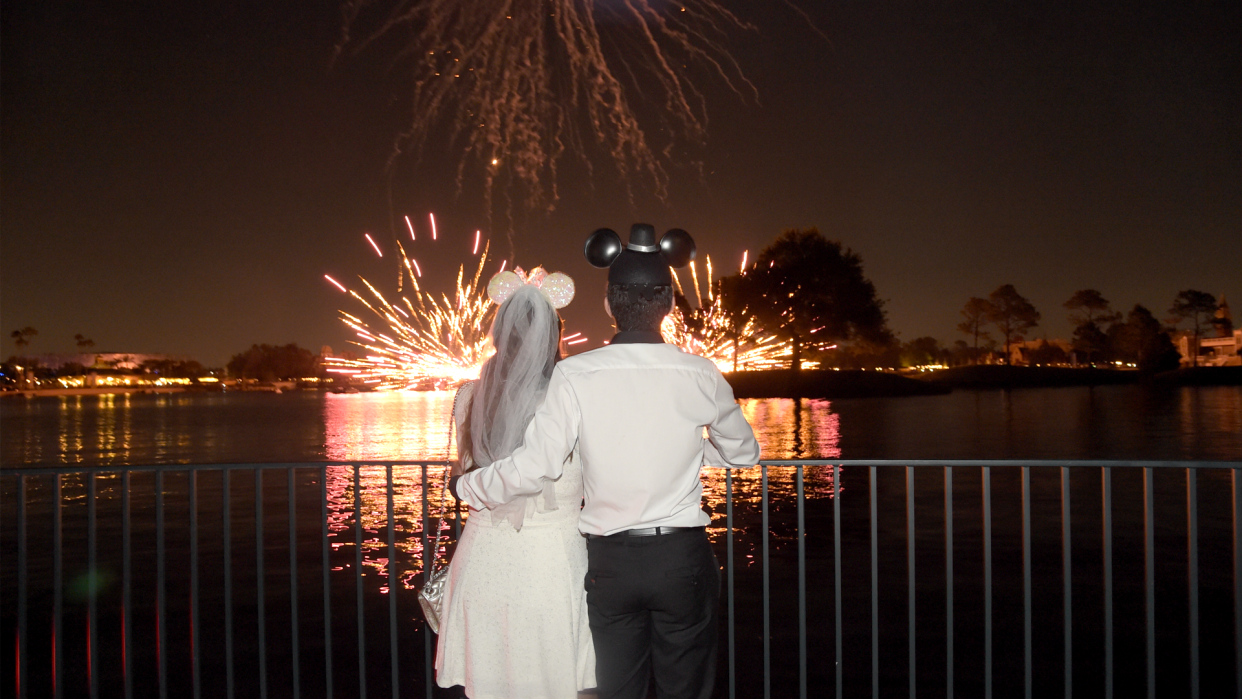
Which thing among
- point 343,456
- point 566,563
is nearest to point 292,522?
point 566,563

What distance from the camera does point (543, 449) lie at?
261 cm

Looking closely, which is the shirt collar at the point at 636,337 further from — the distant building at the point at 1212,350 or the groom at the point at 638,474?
the distant building at the point at 1212,350

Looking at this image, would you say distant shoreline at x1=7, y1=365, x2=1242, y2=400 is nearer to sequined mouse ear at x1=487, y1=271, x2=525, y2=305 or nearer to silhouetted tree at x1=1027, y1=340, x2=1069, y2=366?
silhouetted tree at x1=1027, y1=340, x2=1069, y2=366

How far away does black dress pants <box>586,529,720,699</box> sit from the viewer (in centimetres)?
265

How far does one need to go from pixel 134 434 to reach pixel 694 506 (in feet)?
105

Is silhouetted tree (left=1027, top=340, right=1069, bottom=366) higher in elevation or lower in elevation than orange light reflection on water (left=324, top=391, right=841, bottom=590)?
higher

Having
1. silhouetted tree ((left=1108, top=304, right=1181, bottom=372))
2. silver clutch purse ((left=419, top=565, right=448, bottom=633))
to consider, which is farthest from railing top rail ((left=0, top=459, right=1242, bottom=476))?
silhouetted tree ((left=1108, top=304, right=1181, bottom=372))

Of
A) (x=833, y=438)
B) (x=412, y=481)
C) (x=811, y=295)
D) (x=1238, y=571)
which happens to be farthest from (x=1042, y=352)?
(x=1238, y=571)

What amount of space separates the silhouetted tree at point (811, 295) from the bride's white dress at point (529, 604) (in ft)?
201

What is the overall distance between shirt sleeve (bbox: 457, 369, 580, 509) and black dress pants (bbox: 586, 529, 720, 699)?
0.97 feet

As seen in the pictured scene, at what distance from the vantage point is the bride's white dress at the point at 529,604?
2.86 m

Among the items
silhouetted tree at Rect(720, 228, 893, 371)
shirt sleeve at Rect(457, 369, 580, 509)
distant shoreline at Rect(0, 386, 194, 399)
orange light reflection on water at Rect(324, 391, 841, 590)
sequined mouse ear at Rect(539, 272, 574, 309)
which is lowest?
distant shoreline at Rect(0, 386, 194, 399)

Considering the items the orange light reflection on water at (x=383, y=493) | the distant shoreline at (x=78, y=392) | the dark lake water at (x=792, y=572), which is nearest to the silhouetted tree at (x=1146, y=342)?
the dark lake water at (x=792, y=572)

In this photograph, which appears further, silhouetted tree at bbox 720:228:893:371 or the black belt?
silhouetted tree at bbox 720:228:893:371
